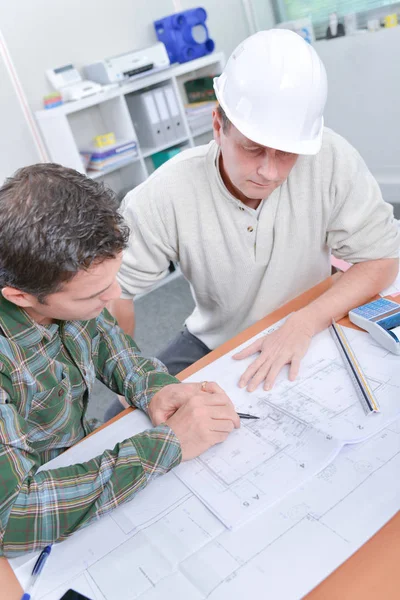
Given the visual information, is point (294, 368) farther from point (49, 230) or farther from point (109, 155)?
point (109, 155)

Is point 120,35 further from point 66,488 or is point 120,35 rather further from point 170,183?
point 66,488

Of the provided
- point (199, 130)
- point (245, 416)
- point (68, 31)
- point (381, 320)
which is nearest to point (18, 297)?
point (245, 416)

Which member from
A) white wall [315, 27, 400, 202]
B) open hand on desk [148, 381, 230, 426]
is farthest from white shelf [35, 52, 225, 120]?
open hand on desk [148, 381, 230, 426]

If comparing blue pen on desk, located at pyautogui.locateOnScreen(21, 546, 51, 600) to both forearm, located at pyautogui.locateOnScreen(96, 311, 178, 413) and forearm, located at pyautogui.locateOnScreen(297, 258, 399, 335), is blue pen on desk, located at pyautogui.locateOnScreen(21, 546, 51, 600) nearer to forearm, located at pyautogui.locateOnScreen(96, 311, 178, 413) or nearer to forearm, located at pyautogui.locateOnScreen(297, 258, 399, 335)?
forearm, located at pyautogui.locateOnScreen(96, 311, 178, 413)

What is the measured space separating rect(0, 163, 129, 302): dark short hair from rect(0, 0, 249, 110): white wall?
2537mm

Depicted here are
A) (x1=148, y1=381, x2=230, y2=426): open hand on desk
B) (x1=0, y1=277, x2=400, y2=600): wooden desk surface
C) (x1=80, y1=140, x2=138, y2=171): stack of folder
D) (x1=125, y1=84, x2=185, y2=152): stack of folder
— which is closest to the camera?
(x1=0, y1=277, x2=400, y2=600): wooden desk surface

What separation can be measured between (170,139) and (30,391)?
9.00ft

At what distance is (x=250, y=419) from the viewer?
0.96 metres

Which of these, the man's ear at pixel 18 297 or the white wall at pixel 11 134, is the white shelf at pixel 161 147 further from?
the man's ear at pixel 18 297

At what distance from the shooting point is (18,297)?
2.88ft

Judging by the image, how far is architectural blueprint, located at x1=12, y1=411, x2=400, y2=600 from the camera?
691 millimetres

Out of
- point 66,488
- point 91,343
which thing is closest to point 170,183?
point 91,343

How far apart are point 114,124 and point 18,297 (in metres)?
2.71

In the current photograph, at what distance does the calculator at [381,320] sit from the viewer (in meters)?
1.03
